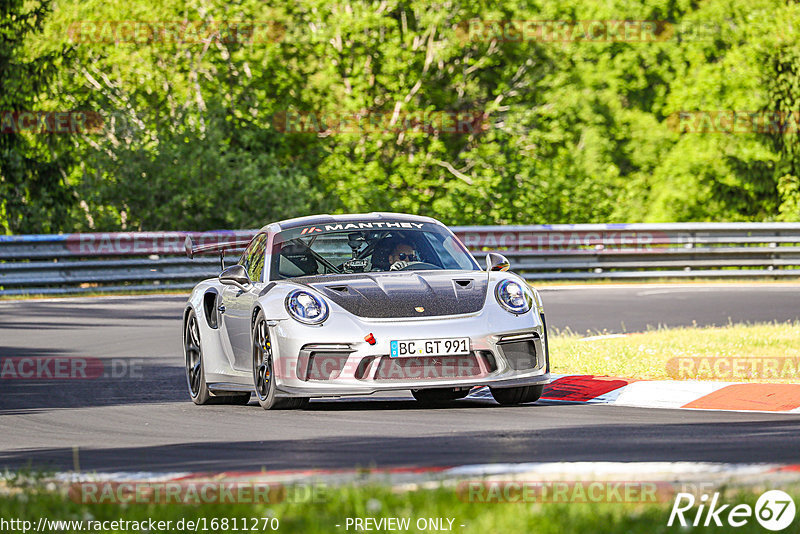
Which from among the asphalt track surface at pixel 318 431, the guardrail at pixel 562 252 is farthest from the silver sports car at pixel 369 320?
the guardrail at pixel 562 252

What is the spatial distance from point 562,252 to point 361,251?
1618cm

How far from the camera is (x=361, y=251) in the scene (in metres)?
10.5

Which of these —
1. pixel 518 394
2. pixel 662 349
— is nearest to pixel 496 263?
pixel 518 394

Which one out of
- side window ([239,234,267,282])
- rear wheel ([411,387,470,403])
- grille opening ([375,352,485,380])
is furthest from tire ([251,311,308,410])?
rear wheel ([411,387,470,403])

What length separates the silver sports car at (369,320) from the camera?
9062 mm

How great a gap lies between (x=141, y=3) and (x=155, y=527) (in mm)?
35037

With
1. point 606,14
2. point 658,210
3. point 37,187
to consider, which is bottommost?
point 658,210

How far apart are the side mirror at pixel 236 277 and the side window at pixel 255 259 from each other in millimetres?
99

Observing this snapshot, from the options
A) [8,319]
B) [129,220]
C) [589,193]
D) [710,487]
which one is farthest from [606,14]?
[710,487]

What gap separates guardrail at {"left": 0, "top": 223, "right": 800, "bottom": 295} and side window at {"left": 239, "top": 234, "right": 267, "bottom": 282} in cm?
1263

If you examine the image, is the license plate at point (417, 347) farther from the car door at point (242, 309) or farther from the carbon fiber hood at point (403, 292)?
the car door at point (242, 309)

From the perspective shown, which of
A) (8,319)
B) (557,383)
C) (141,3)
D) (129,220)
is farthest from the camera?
(141,3)

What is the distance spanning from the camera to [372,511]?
16.1 feet

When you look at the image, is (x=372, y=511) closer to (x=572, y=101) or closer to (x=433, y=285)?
(x=433, y=285)
